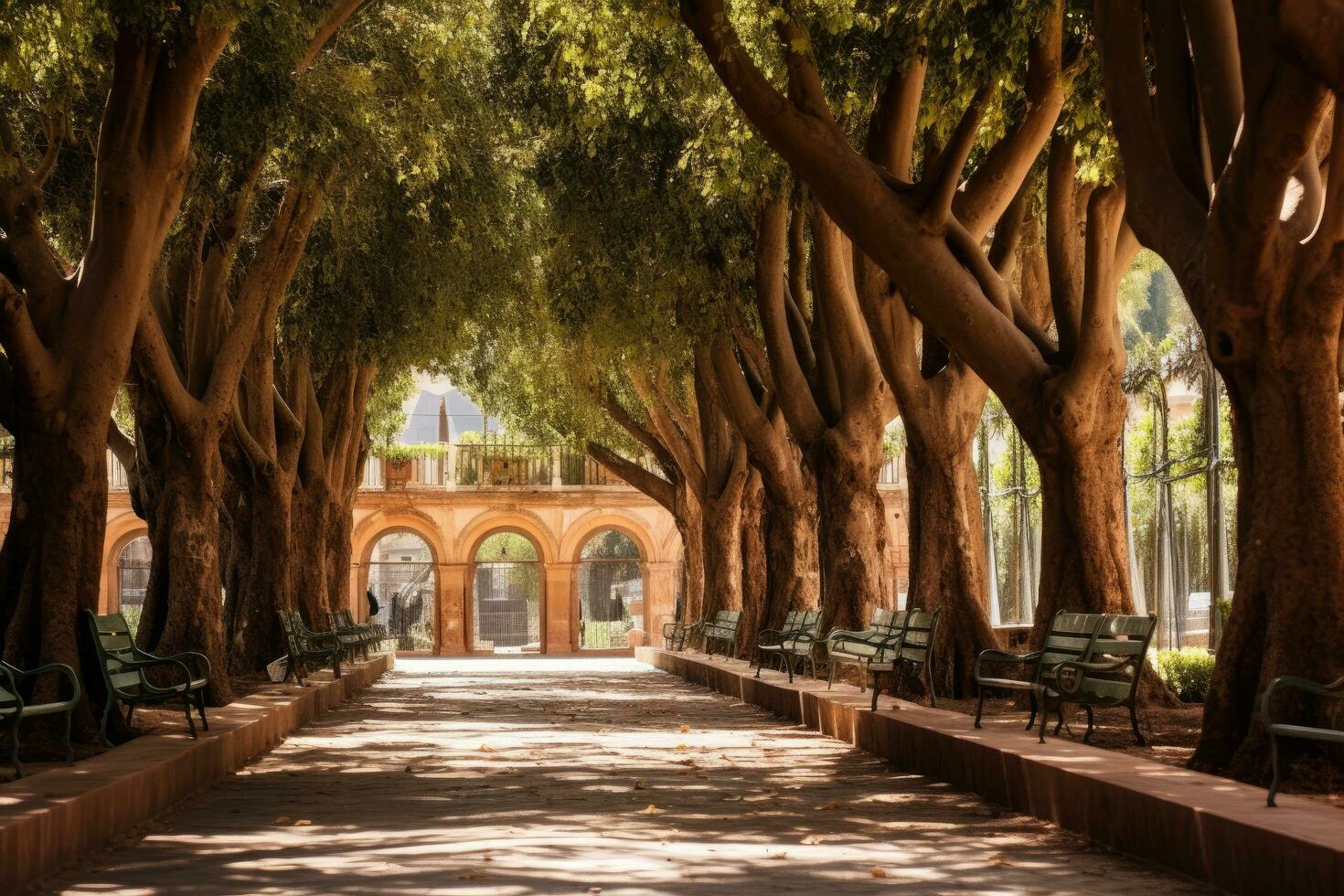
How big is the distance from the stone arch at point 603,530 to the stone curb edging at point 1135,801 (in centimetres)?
3271

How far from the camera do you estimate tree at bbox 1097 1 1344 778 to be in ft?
25.6

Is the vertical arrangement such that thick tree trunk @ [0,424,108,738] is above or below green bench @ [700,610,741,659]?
above

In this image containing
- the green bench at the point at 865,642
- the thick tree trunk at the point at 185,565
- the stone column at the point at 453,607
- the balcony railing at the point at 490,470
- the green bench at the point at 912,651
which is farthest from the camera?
the balcony railing at the point at 490,470

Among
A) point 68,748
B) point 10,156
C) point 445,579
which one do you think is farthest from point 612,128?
point 445,579

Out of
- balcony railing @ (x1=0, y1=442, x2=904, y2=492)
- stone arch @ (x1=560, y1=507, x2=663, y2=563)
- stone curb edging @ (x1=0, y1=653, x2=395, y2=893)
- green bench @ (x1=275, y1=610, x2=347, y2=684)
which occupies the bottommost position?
stone curb edging @ (x1=0, y1=653, x2=395, y2=893)

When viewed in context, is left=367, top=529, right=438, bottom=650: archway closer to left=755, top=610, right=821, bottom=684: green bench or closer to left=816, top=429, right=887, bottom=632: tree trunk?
left=755, top=610, right=821, bottom=684: green bench

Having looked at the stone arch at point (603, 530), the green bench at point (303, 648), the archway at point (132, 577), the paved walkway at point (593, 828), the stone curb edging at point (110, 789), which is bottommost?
the paved walkway at point (593, 828)

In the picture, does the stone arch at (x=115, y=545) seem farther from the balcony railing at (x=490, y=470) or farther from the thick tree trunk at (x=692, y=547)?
the thick tree trunk at (x=692, y=547)

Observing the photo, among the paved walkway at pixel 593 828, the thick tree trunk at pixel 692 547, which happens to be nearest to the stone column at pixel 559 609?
the thick tree trunk at pixel 692 547

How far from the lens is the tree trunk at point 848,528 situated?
17.4m

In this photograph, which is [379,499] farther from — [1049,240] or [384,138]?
[1049,240]

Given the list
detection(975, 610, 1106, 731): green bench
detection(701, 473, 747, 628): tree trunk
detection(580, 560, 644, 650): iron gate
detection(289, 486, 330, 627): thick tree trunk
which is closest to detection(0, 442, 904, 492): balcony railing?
detection(580, 560, 644, 650): iron gate

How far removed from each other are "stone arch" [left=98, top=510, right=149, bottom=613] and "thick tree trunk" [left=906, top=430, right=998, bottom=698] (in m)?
31.3

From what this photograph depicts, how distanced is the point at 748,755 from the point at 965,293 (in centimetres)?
364
